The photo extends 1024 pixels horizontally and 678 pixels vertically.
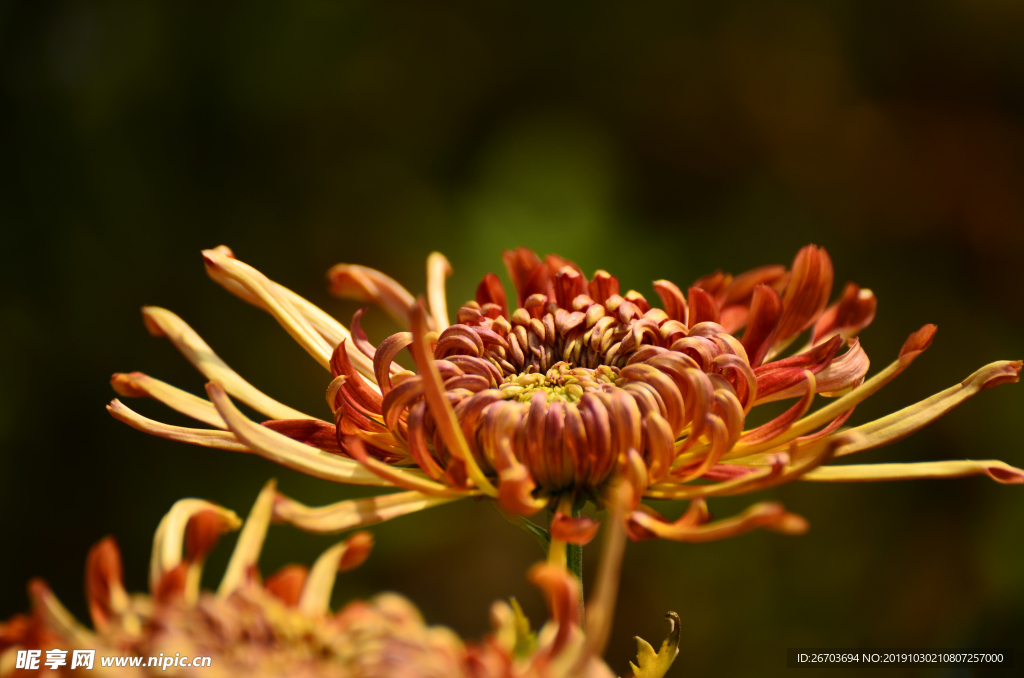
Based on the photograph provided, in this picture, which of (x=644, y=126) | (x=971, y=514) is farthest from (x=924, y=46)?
(x=971, y=514)

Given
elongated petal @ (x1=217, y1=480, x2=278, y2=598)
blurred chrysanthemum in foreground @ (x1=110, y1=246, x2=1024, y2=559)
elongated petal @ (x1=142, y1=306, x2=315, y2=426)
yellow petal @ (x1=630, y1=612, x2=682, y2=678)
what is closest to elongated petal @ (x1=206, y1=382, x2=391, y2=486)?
blurred chrysanthemum in foreground @ (x1=110, y1=246, x2=1024, y2=559)

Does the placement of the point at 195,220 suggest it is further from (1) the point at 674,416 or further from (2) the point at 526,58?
(1) the point at 674,416

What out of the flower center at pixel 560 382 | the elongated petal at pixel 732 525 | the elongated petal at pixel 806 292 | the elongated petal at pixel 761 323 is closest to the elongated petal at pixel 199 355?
the flower center at pixel 560 382

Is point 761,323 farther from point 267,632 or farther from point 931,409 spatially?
point 267,632

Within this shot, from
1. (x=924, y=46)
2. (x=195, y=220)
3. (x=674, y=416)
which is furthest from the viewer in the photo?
(x=924, y=46)

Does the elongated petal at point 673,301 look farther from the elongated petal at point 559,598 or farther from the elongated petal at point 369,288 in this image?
the elongated petal at point 559,598

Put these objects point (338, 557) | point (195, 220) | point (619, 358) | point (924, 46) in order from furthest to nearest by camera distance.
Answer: point (924, 46), point (195, 220), point (619, 358), point (338, 557)
